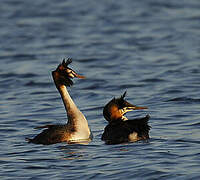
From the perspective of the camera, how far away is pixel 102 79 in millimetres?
17594

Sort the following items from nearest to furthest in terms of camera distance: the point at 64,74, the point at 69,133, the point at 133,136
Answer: the point at 133,136, the point at 69,133, the point at 64,74

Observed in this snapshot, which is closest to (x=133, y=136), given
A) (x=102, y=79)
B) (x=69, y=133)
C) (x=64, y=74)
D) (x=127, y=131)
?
(x=127, y=131)

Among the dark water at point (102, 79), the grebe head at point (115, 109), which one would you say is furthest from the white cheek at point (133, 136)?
the grebe head at point (115, 109)

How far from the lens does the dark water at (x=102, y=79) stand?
949 centimetres

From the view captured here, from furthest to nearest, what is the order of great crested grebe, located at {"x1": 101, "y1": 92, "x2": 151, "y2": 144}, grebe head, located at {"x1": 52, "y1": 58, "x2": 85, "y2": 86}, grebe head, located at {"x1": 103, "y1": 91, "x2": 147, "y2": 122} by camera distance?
grebe head, located at {"x1": 52, "y1": 58, "x2": 85, "y2": 86}, grebe head, located at {"x1": 103, "y1": 91, "x2": 147, "y2": 122}, great crested grebe, located at {"x1": 101, "y1": 92, "x2": 151, "y2": 144}

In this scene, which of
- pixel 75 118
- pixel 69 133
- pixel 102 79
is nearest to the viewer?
pixel 69 133

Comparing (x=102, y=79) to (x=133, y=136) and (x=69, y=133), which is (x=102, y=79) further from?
(x=133, y=136)

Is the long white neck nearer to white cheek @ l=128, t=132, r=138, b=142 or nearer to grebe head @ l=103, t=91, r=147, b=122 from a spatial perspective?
grebe head @ l=103, t=91, r=147, b=122

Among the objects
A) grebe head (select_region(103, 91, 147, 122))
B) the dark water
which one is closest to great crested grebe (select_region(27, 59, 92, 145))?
the dark water

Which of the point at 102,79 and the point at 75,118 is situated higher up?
the point at 102,79

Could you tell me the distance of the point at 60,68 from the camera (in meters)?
11.5

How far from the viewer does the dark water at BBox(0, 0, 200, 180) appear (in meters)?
9.49

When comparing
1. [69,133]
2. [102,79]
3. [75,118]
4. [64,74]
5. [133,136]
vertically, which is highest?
[64,74]

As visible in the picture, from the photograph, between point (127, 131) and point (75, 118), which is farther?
point (75, 118)
